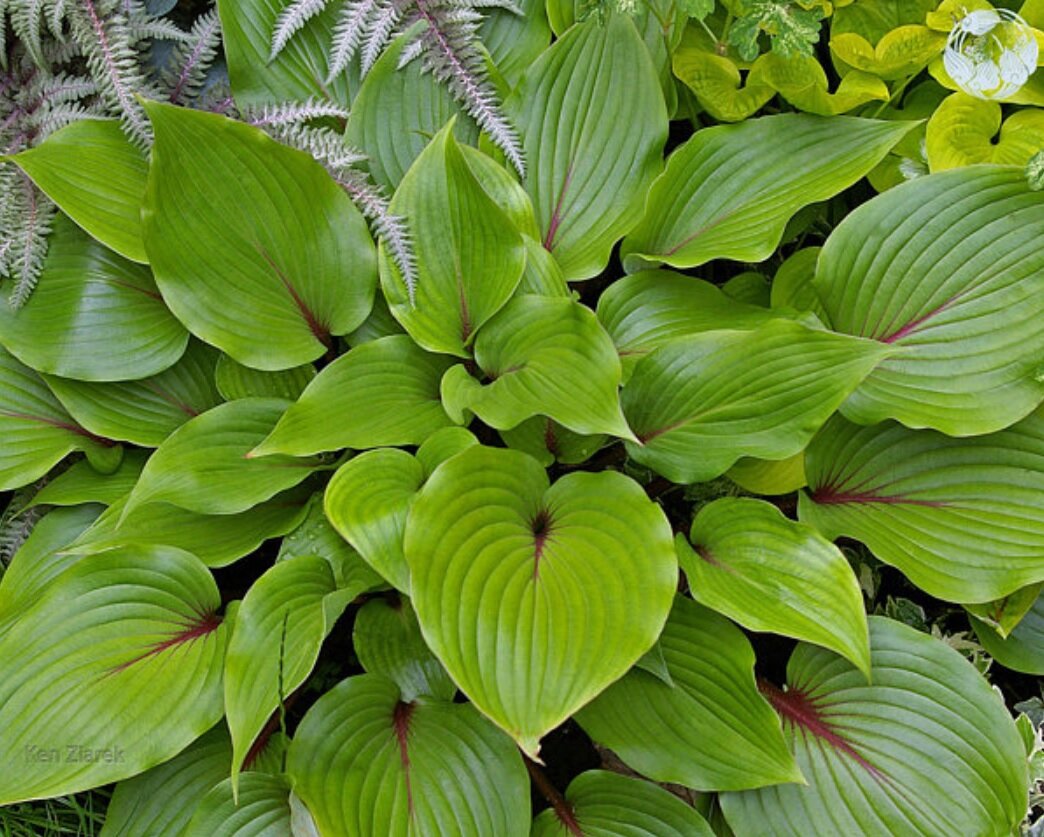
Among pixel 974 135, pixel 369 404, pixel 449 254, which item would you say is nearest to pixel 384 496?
pixel 369 404

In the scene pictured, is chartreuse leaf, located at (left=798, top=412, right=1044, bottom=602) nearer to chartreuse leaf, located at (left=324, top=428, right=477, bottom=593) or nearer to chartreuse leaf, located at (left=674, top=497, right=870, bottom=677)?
chartreuse leaf, located at (left=674, top=497, right=870, bottom=677)

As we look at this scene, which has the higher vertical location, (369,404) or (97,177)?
(97,177)

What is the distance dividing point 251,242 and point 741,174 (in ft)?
3.05

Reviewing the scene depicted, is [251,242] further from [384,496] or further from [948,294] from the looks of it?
[948,294]

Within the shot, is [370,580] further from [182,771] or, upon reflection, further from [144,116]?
[144,116]

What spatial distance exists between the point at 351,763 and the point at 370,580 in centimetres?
28

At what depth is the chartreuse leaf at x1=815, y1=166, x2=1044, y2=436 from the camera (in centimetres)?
160

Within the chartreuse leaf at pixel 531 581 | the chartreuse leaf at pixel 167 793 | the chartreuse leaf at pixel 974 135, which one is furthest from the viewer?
the chartreuse leaf at pixel 974 135

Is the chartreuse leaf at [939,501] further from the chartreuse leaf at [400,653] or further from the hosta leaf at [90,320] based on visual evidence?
the hosta leaf at [90,320]

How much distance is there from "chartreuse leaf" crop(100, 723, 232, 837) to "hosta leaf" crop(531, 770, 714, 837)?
558mm

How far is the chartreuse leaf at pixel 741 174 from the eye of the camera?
1763mm

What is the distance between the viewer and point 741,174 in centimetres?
183

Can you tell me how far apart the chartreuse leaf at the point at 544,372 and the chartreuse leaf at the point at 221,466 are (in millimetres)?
333

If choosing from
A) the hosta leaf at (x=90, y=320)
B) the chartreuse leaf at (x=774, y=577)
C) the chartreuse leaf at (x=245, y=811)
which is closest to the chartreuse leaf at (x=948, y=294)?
the chartreuse leaf at (x=774, y=577)
